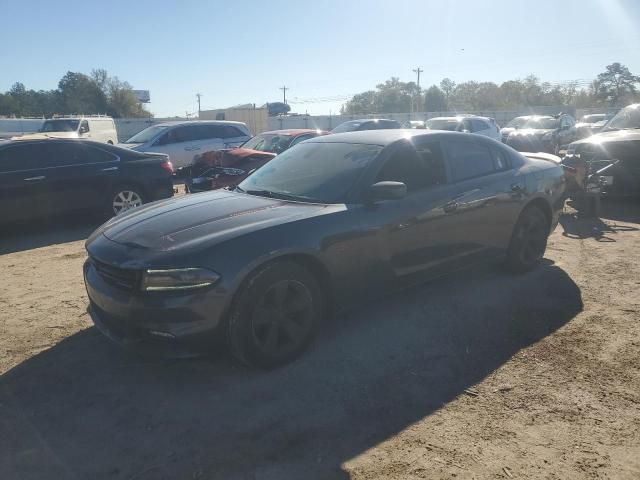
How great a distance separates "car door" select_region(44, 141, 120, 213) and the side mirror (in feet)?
18.0

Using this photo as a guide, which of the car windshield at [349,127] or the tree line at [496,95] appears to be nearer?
the car windshield at [349,127]

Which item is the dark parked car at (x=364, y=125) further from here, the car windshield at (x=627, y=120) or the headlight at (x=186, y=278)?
the headlight at (x=186, y=278)

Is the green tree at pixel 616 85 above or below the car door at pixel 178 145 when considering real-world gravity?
above

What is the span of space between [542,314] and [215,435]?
294 cm

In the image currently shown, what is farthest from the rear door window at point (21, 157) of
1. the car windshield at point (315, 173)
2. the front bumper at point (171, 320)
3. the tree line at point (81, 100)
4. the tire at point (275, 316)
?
the tree line at point (81, 100)

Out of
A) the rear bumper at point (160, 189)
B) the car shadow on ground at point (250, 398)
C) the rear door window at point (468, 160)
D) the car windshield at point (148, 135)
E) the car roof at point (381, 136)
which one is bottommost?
the car shadow on ground at point (250, 398)

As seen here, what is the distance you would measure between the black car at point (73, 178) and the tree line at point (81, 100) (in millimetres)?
64160

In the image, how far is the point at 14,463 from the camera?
2.55 m

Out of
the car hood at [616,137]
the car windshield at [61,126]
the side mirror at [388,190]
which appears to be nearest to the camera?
the side mirror at [388,190]

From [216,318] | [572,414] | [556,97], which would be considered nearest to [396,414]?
[572,414]

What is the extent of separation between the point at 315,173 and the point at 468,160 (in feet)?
5.05

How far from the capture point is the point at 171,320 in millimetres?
3018

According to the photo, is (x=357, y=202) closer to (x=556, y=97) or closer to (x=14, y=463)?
(x=14, y=463)

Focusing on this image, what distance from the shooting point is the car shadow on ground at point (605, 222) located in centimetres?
702
